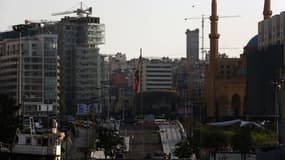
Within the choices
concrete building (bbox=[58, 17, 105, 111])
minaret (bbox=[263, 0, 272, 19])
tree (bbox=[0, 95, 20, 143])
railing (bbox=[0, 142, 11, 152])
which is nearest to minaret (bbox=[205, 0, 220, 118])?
minaret (bbox=[263, 0, 272, 19])

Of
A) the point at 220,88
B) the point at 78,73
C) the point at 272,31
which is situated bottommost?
the point at 220,88

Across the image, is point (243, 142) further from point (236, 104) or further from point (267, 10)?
point (236, 104)

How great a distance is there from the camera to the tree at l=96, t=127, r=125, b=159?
203 feet

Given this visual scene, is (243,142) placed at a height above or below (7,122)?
below

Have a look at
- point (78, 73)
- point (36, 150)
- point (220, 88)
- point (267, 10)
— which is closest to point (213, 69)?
point (220, 88)

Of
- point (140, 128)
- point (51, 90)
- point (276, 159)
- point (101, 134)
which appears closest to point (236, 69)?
point (51, 90)

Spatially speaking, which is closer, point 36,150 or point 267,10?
point 36,150

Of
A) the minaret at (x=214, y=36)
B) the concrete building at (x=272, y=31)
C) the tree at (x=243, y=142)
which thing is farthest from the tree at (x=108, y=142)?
the minaret at (x=214, y=36)

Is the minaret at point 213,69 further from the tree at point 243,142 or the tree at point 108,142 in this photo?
the tree at point 243,142

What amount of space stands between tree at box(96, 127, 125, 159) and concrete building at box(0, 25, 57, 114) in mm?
86505

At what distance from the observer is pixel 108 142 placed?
2450 inches

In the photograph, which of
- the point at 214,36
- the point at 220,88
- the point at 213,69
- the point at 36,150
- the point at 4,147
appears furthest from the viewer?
the point at 220,88

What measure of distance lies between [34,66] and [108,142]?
3933 inches

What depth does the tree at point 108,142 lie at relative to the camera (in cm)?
6188
